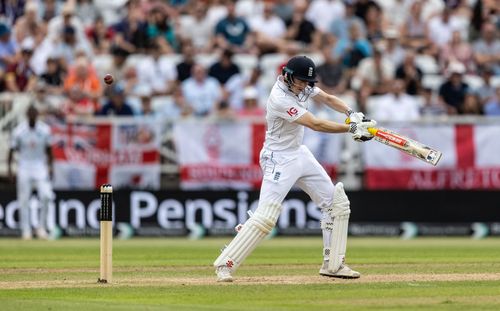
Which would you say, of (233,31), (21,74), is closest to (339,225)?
(21,74)

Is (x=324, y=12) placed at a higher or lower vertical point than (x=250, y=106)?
higher

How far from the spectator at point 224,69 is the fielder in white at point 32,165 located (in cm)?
331

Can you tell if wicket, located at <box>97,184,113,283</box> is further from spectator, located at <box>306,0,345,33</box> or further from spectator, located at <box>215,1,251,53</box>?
spectator, located at <box>306,0,345,33</box>

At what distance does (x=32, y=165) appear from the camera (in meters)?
19.4

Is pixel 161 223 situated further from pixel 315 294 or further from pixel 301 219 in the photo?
pixel 315 294

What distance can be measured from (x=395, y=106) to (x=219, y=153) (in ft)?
10.3

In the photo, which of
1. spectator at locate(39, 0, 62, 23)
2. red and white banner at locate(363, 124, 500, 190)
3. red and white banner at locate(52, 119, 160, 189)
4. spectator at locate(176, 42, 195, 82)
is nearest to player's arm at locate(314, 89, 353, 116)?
red and white banner at locate(363, 124, 500, 190)

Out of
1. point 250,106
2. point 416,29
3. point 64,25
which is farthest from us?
point 416,29

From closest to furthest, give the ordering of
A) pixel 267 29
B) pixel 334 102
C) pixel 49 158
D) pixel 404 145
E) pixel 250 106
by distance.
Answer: pixel 404 145 → pixel 334 102 → pixel 49 158 → pixel 250 106 → pixel 267 29

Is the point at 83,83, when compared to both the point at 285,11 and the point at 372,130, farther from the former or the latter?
the point at 372,130

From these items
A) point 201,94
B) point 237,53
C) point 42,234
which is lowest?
point 42,234

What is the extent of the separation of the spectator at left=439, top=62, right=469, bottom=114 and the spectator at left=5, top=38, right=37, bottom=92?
714 centimetres

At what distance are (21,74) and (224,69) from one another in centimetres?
353

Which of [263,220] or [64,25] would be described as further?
[64,25]
